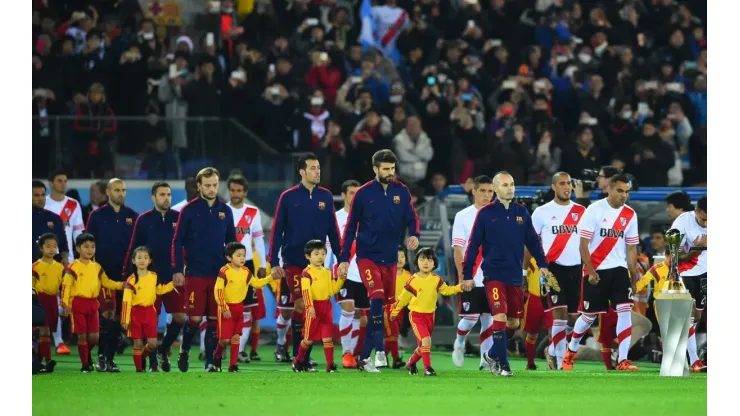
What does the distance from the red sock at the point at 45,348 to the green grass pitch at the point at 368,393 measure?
0.25 m

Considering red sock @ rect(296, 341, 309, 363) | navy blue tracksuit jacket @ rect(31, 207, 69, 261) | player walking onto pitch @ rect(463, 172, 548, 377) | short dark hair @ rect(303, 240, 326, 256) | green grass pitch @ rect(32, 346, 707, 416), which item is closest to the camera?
green grass pitch @ rect(32, 346, 707, 416)

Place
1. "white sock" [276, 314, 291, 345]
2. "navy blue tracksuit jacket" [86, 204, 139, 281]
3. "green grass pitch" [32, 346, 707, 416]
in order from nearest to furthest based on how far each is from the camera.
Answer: "green grass pitch" [32, 346, 707, 416], "navy blue tracksuit jacket" [86, 204, 139, 281], "white sock" [276, 314, 291, 345]

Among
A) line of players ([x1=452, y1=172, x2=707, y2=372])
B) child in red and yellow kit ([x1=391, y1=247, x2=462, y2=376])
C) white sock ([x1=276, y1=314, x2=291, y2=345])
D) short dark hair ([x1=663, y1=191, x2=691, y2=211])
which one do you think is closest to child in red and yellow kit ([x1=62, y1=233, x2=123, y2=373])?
white sock ([x1=276, y1=314, x2=291, y2=345])

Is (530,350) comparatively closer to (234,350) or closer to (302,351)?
(302,351)

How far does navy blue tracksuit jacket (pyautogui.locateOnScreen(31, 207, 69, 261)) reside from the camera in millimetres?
18469

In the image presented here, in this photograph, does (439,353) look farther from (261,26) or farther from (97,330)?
(261,26)

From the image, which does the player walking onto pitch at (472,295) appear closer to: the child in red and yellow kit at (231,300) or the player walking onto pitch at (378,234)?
the player walking onto pitch at (378,234)

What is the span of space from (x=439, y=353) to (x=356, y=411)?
29.6 feet

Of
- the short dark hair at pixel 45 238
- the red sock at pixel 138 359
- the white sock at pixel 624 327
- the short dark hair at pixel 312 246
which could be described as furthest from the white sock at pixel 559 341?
the short dark hair at pixel 45 238

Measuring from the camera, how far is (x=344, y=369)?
655 inches

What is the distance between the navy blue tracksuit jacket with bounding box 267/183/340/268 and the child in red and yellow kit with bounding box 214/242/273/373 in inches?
21.8

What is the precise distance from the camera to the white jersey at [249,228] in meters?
18.9

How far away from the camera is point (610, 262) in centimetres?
1702

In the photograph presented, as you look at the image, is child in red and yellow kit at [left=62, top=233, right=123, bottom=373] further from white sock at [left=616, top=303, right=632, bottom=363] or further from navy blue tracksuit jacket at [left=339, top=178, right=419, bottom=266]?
white sock at [left=616, top=303, right=632, bottom=363]
